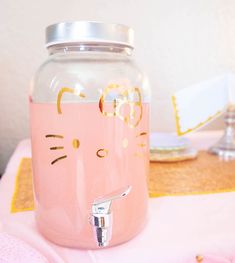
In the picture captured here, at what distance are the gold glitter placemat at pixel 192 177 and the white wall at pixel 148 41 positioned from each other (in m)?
0.37

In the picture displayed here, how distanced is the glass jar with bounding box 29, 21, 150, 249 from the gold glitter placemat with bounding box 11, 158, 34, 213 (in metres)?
0.11

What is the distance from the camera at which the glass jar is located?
30 cm

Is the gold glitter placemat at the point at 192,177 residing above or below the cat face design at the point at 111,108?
below

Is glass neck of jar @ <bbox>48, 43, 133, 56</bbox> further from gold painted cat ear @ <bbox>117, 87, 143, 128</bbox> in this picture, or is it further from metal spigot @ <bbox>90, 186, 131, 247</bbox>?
metal spigot @ <bbox>90, 186, 131, 247</bbox>

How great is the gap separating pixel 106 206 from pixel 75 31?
0.58 ft

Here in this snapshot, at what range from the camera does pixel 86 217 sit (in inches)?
12.1

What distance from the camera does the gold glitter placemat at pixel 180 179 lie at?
0.49 metres

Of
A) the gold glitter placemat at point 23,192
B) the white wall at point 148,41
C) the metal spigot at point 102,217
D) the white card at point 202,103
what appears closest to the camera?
the metal spigot at point 102,217

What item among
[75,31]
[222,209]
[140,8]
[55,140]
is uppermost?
[140,8]

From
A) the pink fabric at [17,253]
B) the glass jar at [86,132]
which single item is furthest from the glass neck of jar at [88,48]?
the pink fabric at [17,253]

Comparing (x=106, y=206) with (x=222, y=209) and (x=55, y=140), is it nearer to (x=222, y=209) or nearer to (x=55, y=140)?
(x=55, y=140)

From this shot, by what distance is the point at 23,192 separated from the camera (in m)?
0.49

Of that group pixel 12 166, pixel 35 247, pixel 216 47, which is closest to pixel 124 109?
pixel 35 247

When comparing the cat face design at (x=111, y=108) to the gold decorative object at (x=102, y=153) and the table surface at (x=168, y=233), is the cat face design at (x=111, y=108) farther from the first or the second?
the table surface at (x=168, y=233)
